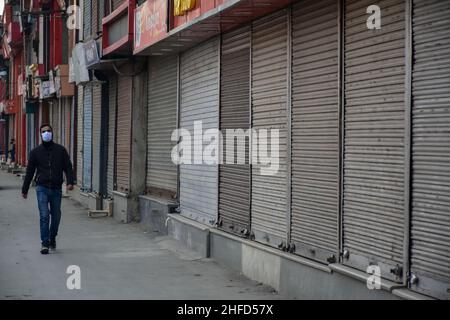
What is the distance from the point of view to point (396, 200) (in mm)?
6859

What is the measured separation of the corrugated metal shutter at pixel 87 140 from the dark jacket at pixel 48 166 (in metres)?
8.92

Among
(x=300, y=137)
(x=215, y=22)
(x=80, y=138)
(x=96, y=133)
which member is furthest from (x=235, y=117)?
(x=80, y=138)

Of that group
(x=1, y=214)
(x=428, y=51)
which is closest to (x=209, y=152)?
(x=428, y=51)

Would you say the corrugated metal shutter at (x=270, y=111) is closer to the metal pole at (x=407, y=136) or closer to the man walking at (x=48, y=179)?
the metal pole at (x=407, y=136)

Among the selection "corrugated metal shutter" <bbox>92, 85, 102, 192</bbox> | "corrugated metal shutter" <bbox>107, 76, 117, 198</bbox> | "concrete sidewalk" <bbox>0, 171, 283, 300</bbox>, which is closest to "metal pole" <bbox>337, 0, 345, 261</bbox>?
"concrete sidewalk" <bbox>0, 171, 283, 300</bbox>

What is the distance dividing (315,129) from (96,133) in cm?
1292

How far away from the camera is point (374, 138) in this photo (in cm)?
721

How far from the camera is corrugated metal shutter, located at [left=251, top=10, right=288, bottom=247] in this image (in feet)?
30.5

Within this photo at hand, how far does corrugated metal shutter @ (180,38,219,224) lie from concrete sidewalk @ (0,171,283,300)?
73 centimetres

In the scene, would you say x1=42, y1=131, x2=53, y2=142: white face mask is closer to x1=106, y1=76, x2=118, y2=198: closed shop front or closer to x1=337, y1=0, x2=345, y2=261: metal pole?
x1=337, y1=0, x2=345, y2=261: metal pole

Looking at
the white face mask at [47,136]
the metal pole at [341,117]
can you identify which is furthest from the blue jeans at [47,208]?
the metal pole at [341,117]

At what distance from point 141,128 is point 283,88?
765 cm

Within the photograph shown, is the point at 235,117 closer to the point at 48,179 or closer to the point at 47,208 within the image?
the point at 48,179
